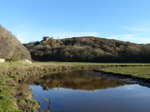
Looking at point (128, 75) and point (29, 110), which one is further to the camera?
point (128, 75)

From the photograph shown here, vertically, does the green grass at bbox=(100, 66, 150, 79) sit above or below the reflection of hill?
above

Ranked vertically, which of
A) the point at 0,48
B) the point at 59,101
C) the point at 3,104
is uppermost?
the point at 0,48

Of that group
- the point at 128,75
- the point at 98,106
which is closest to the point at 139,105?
the point at 98,106

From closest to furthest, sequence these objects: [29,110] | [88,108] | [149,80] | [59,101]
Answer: [29,110] → [88,108] → [59,101] → [149,80]

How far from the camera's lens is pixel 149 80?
62.3 ft

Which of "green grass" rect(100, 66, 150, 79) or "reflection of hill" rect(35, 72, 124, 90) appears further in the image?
"green grass" rect(100, 66, 150, 79)

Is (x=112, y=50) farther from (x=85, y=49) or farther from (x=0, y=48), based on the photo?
(x=0, y=48)

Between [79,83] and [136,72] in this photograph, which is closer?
[79,83]

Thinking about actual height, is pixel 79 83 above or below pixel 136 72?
below

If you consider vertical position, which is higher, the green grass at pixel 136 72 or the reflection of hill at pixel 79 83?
the green grass at pixel 136 72

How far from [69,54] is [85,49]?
29.5ft

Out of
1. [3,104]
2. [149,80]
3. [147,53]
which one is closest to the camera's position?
[3,104]

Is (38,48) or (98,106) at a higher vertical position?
(38,48)

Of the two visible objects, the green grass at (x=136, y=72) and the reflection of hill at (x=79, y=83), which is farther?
the green grass at (x=136, y=72)
